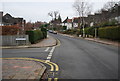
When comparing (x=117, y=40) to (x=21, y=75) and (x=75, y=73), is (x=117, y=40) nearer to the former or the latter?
(x=75, y=73)

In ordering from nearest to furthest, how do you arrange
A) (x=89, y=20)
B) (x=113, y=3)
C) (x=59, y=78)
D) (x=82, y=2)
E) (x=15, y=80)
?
(x=15, y=80), (x=59, y=78), (x=82, y=2), (x=113, y=3), (x=89, y=20)

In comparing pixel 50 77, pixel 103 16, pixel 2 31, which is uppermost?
pixel 103 16

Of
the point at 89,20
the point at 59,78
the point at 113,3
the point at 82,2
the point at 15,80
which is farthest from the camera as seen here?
the point at 89,20

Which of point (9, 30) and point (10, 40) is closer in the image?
point (10, 40)

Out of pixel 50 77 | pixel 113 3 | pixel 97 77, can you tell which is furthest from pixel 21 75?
pixel 113 3

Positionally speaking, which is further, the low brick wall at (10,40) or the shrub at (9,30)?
the shrub at (9,30)

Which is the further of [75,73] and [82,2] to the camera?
[82,2]

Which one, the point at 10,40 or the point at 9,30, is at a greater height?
the point at 9,30

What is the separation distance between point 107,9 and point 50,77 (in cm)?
5336

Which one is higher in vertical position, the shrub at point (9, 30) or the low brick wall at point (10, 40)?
the shrub at point (9, 30)

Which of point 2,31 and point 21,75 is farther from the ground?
point 2,31

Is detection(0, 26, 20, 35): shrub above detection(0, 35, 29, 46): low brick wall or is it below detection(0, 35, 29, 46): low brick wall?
above

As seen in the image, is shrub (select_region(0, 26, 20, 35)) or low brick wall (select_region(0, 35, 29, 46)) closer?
low brick wall (select_region(0, 35, 29, 46))

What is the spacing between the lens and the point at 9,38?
1961cm
